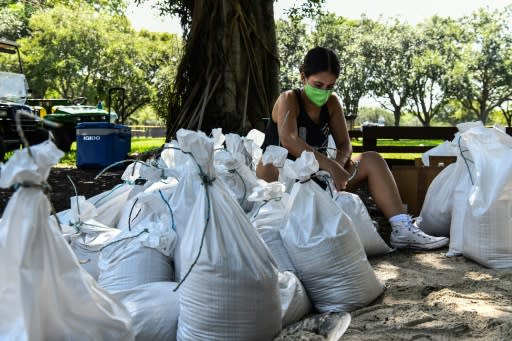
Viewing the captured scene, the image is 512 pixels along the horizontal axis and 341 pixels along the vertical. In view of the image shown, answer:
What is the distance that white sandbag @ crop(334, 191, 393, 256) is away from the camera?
119 inches

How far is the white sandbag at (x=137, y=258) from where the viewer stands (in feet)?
6.88

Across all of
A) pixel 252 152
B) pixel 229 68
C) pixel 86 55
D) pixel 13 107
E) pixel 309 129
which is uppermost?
pixel 86 55

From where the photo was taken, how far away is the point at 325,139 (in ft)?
11.9

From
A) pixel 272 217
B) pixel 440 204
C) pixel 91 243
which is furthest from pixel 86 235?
pixel 440 204

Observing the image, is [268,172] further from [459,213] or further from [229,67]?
[229,67]

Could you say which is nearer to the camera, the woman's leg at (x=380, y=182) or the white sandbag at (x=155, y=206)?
the white sandbag at (x=155, y=206)

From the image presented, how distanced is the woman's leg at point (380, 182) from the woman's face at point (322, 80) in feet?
1.70

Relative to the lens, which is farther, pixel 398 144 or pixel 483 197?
pixel 398 144

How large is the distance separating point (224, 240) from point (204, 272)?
0.11m

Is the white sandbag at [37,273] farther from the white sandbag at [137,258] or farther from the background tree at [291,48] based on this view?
the background tree at [291,48]

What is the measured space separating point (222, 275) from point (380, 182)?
1980 millimetres

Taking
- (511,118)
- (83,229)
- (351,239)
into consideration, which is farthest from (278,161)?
(511,118)

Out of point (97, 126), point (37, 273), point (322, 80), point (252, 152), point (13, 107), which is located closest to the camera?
point (37, 273)

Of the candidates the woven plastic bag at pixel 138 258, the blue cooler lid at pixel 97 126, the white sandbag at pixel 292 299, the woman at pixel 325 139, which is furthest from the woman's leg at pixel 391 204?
the blue cooler lid at pixel 97 126
